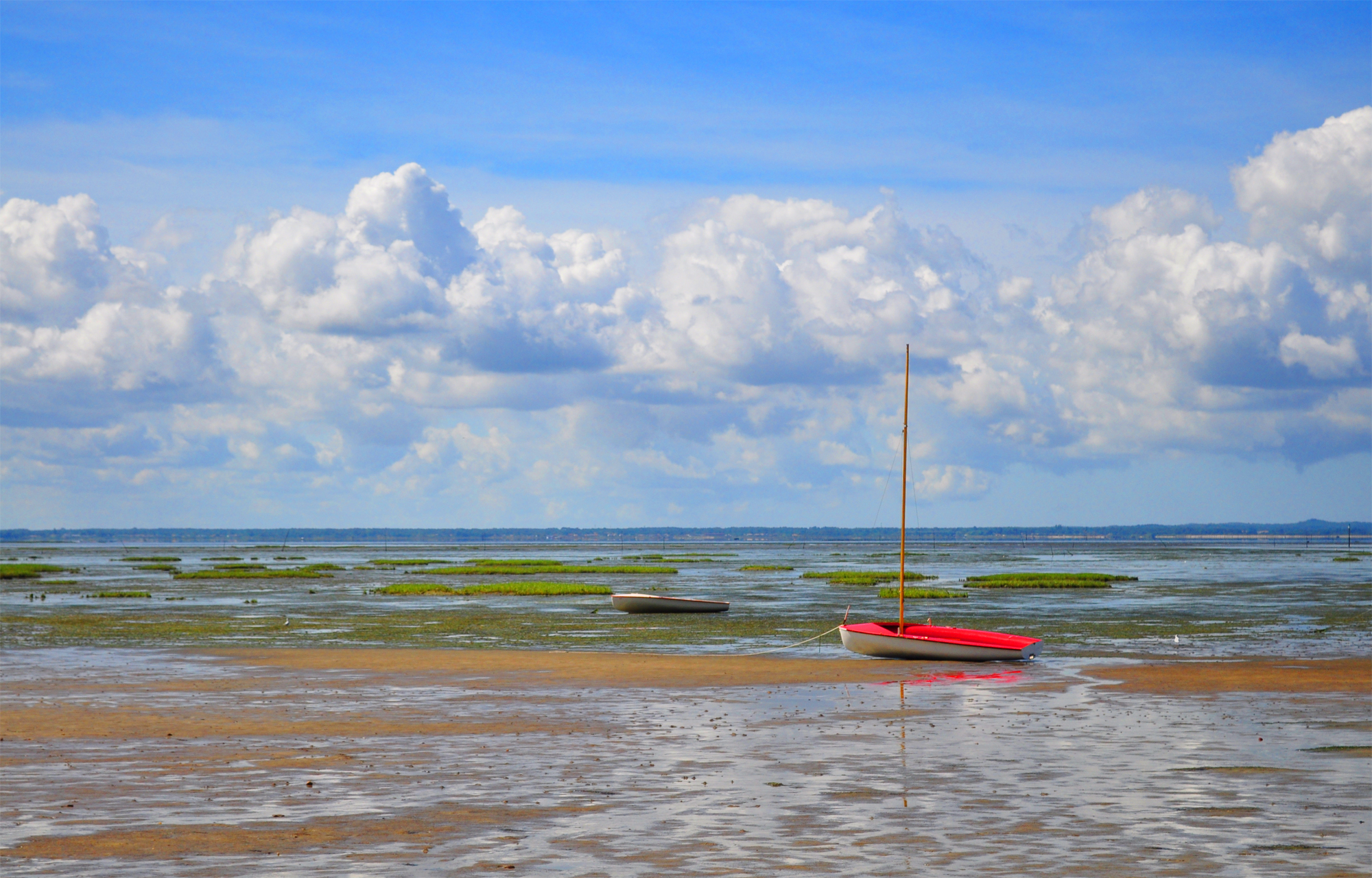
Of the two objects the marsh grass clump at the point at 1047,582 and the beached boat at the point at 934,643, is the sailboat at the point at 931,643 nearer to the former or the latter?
the beached boat at the point at 934,643

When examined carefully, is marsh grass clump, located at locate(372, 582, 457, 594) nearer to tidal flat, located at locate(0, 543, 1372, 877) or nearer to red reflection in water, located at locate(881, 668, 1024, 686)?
tidal flat, located at locate(0, 543, 1372, 877)

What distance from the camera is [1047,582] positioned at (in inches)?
3932

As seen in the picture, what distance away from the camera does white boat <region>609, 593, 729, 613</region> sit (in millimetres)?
70188

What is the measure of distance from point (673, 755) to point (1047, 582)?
265 ft

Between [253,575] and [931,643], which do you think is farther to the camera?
[253,575]

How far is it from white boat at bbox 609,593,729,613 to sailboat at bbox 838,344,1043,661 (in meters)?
25.4

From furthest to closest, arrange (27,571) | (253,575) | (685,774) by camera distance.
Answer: (27,571) → (253,575) → (685,774)

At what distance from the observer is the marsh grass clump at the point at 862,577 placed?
104188mm

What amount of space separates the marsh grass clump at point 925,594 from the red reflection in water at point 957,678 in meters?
39.7

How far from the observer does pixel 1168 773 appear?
881 inches

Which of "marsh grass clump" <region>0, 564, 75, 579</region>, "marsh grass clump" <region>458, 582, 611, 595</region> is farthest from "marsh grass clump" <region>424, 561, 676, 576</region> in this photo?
"marsh grass clump" <region>0, 564, 75, 579</region>

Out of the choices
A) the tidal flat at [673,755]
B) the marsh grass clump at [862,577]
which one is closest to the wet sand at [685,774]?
the tidal flat at [673,755]

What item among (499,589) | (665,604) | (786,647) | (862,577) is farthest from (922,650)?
(862,577)

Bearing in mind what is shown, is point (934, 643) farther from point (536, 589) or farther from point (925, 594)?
point (536, 589)
